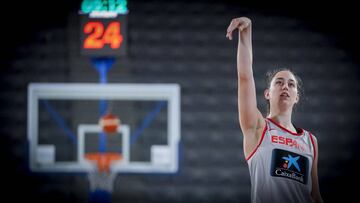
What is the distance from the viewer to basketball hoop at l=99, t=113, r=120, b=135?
4188 mm

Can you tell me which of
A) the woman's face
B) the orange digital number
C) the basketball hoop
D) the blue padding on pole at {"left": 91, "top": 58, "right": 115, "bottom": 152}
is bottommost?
the basketball hoop

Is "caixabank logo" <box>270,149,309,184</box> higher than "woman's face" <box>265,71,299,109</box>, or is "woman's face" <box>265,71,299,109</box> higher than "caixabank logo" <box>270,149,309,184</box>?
"woman's face" <box>265,71,299,109</box>

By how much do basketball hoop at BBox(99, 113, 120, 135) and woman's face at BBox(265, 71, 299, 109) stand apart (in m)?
1.83

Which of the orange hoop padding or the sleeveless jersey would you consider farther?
the orange hoop padding

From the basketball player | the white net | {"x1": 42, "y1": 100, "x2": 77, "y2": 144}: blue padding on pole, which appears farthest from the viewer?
{"x1": 42, "y1": 100, "x2": 77, "y2": 144}: blue padding on pole

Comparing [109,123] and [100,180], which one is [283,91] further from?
[100,180]

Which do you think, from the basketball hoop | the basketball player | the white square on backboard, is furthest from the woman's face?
the basketball hoop

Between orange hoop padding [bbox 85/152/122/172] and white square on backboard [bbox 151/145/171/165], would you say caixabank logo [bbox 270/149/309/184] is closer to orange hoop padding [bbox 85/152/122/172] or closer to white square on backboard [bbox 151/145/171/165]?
white square on backboard [bbox 151/145/171/165]

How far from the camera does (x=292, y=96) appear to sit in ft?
8.70

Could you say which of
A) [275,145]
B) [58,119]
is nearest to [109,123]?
[58,119]

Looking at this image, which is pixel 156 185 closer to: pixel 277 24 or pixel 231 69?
pixel 231 69

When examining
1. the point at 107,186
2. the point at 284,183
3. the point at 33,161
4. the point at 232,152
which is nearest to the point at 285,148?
the point at 284,183

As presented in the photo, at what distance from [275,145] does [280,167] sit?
0.37ft

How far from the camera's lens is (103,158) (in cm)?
417
